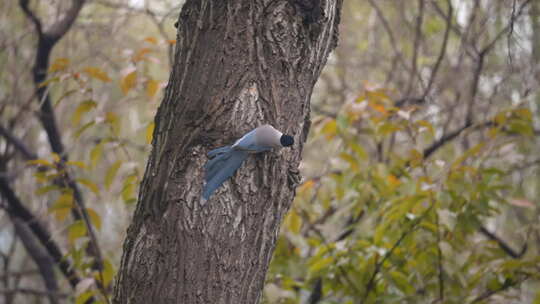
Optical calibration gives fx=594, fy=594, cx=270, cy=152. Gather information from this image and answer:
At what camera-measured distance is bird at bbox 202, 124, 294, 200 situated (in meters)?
1.36

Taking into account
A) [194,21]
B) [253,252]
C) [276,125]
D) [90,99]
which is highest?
[90,99]

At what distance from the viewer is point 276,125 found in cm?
145

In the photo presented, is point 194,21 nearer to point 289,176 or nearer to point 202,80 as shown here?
point 202,80

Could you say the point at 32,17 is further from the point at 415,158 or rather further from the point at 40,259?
the point at 415,158

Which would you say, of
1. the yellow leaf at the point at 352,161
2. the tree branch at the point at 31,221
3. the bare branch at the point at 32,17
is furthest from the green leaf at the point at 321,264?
the bare branch at the point at 32,17

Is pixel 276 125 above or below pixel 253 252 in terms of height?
above

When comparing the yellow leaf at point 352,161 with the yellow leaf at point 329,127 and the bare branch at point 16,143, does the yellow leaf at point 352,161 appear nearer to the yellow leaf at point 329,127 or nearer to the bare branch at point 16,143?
the yellow leaf at point 329,127

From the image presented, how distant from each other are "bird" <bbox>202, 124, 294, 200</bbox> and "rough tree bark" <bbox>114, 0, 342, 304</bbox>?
0.02m

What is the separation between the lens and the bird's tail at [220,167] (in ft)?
4.46

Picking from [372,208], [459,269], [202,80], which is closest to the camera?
[202,80]

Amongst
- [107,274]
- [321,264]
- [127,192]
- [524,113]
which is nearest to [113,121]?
[127,192]

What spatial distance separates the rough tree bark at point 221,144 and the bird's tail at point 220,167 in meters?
0.02

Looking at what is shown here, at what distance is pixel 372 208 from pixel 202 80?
1457 mm

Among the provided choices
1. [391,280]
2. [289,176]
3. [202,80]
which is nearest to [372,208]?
[391,280]
